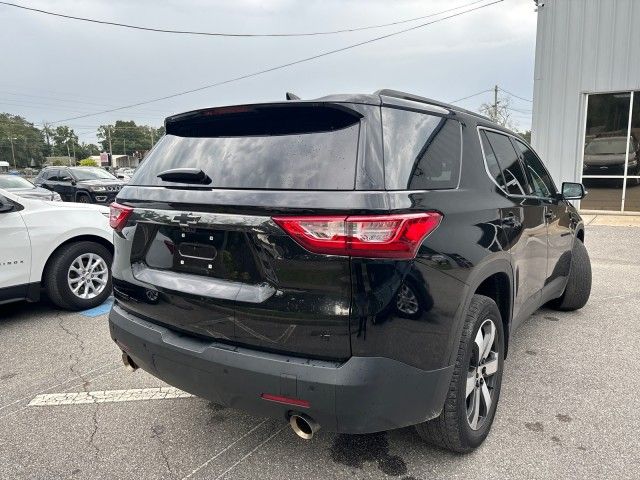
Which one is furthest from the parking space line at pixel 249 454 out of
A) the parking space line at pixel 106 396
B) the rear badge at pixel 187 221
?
the rear badge at pixel 187 221

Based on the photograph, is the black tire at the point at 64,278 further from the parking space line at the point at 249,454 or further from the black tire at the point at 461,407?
the black tire at the point at 461,407

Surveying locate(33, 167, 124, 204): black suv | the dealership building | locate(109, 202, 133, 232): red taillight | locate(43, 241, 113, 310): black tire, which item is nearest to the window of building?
the dealership building

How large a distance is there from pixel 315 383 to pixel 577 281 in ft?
12.1

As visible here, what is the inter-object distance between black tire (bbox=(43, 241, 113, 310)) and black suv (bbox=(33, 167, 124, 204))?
11.6 m

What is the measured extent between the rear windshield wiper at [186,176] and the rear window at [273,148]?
3 cm

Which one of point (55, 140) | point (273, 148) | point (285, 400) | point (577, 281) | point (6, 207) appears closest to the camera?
point (285, 400)

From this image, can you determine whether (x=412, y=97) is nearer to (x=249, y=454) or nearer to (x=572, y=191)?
(x=249, y=454)

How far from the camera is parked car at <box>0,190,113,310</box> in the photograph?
4.51 m

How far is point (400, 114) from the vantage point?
7.14 ft

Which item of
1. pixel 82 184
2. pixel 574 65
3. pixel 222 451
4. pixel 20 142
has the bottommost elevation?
pixel 222 451

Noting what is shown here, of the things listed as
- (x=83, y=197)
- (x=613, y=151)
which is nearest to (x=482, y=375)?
(x=613, y=151)

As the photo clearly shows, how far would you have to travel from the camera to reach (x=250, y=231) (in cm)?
204

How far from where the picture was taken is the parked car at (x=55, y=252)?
4.51 m

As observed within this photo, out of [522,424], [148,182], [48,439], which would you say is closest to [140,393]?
[48,439]
